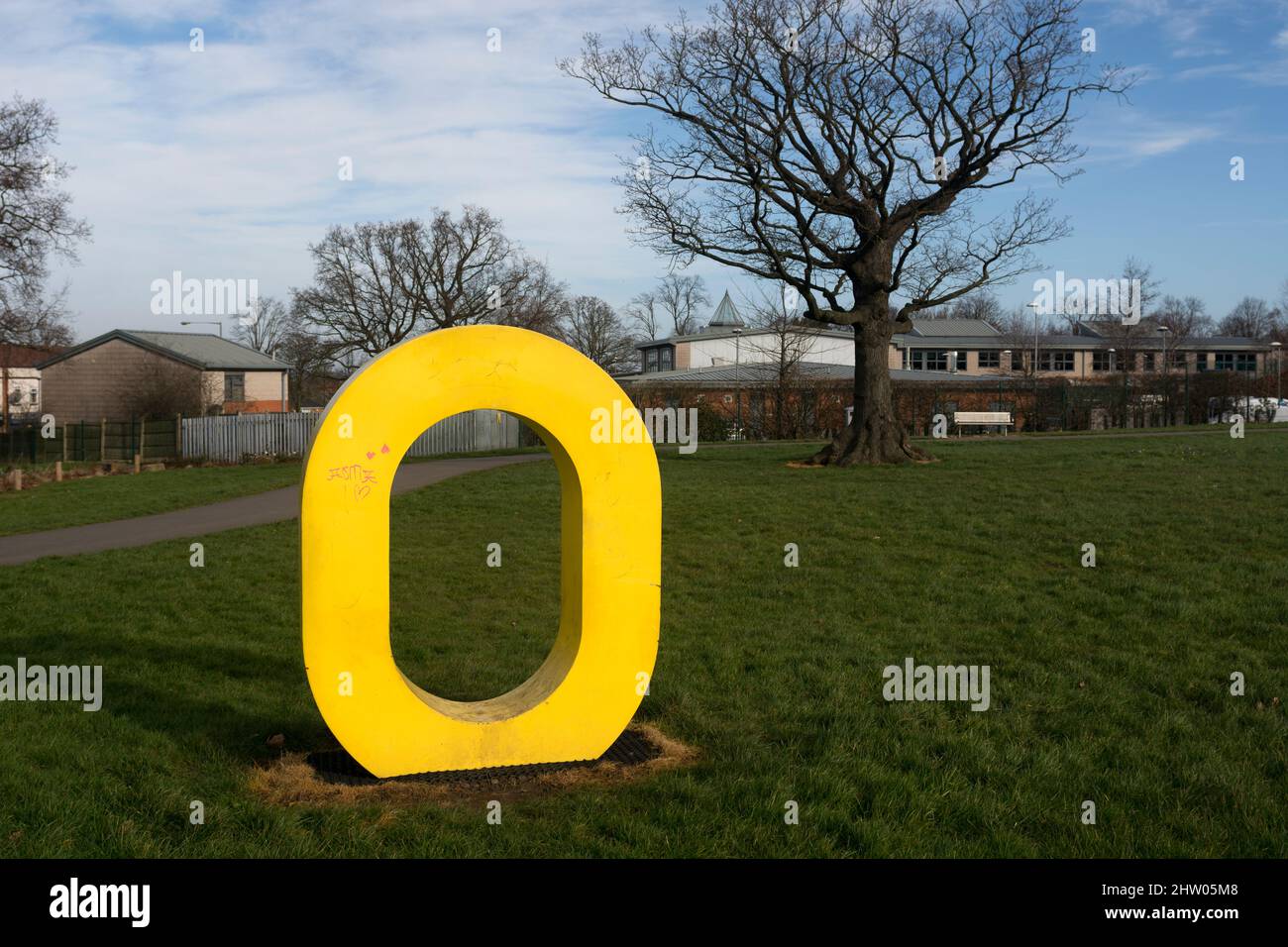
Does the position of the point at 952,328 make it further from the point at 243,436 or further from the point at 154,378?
the point at 243,436

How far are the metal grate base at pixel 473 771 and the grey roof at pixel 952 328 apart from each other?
7862 centimetres

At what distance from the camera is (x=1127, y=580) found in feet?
32.8

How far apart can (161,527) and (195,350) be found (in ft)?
144

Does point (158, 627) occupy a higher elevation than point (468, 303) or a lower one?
lower

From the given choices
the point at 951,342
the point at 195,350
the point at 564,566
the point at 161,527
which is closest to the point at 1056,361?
the point at 951,342

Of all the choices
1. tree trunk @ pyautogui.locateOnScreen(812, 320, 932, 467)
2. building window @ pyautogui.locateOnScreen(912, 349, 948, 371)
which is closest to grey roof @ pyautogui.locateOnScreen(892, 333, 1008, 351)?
building window @ pyautogui.locateOnScreen(912, 349, 948, 371)

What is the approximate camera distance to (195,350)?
5634cm

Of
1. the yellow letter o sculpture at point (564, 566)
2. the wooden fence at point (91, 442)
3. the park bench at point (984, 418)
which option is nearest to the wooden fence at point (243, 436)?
the wooden fence at point (91, 442)

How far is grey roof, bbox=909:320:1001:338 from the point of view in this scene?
8219 centimetres

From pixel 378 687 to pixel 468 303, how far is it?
51.7 metres

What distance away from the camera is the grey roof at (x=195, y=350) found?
52750 mm

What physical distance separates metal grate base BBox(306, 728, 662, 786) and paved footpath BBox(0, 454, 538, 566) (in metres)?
8.78
